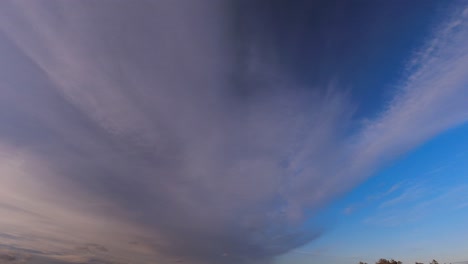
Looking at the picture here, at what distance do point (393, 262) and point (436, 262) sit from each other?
31265 millimetres

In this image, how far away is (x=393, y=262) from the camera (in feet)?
639

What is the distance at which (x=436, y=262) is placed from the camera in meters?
195
